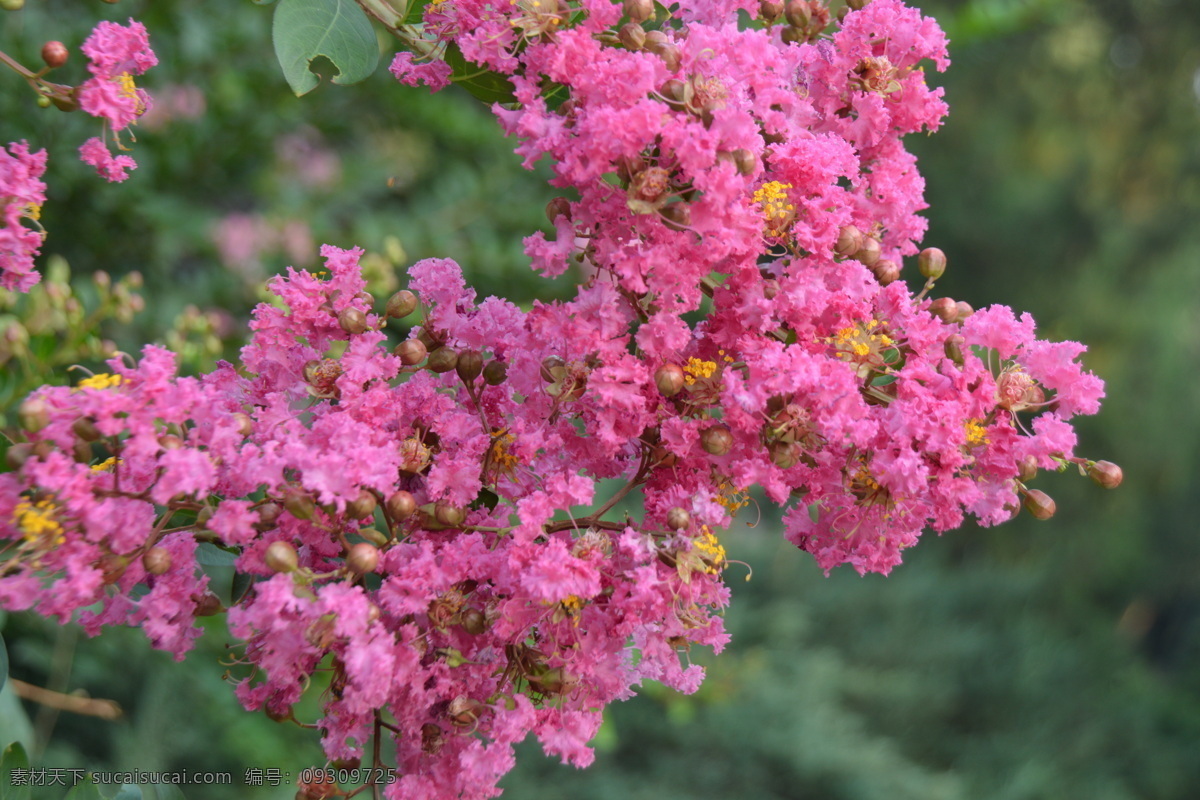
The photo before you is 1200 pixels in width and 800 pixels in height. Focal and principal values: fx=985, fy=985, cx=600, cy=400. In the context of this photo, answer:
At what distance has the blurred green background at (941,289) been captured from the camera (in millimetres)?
1925

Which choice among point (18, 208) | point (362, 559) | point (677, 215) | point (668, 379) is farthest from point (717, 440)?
point (18, 208)

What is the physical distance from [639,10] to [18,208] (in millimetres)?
496

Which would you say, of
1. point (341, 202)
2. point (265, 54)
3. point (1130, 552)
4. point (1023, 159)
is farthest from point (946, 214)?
point (265, 54)

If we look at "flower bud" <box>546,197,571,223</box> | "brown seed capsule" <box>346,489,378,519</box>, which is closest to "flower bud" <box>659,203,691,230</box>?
"flower bud" <box>546,197,571,223</box>

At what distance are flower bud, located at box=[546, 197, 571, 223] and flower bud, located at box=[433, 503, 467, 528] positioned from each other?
0.76ft

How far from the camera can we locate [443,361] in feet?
2.59

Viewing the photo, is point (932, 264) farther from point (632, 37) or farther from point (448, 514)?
point (448, 514)

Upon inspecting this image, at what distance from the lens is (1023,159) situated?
7.07 m

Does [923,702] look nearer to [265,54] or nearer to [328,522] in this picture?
[265,54]

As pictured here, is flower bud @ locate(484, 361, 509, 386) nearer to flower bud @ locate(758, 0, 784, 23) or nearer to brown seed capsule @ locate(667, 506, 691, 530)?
brown seed capsule @ locate(667, 506, 691, 530)

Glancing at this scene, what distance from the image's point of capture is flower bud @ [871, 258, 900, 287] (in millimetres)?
811

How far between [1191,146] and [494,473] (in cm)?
705

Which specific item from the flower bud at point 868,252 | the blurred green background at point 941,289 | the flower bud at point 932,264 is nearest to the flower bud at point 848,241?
the flower bud at point 868,252

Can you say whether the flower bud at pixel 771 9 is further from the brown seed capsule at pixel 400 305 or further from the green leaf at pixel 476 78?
the brown seed capsule at pixel 400 305
